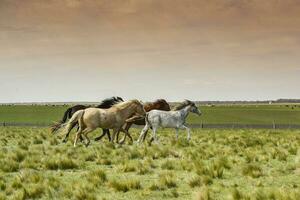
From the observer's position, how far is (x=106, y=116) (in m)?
20.0

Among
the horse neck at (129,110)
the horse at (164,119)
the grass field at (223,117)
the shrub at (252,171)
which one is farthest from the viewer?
the grass field at (223,117)

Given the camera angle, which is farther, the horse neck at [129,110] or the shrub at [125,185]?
the horse neck at [129,110]

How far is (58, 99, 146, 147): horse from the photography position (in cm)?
1989

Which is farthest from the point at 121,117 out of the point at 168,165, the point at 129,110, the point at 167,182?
the point at 167,182

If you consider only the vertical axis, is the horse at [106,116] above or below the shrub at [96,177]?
above

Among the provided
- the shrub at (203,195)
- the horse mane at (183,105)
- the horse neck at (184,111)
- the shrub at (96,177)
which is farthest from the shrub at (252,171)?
the horse mane at (183,105)

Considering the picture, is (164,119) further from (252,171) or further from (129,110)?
(252,171)

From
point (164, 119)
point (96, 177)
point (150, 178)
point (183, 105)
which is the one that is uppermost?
point (183, 105)

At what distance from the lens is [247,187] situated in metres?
10.2

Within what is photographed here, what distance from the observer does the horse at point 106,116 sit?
65.3ft

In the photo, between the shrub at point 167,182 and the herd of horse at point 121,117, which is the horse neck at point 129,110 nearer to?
the herd of horse at point 121,117

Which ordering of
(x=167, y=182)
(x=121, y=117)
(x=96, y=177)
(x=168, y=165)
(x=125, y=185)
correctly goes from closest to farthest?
(x=125, y=185) → (x=167, y=182) → (x=96, y=177) → (x=168, y=165) → (x=121, y=117)

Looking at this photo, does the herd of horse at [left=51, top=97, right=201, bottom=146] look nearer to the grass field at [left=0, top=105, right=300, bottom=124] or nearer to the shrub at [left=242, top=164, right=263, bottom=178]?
the shrub at [left=242, top=164, right=263, bottom=178]

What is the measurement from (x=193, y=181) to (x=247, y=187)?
3.94ft
